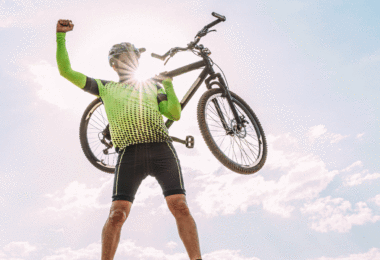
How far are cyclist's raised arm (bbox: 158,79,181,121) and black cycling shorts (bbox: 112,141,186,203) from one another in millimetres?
316

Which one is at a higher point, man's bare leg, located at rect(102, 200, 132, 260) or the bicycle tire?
the bicycle tire

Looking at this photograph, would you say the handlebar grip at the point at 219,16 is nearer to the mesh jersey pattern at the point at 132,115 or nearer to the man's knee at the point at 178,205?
the mesh jersey pattern at the point at 132,115

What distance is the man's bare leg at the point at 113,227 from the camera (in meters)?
2.65

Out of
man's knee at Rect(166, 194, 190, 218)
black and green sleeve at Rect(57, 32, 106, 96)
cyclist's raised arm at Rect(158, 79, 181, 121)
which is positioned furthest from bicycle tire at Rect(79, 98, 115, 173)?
man's knee at Rect(166, 194, 190, 218)

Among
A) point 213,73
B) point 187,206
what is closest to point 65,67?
point 187,206

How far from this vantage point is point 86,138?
5.46 metres

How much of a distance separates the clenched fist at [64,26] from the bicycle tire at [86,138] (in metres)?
2.30

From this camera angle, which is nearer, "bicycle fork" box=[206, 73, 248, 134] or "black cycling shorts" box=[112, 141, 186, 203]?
"black cycling shorts" box=[112, 141, 186, 203]

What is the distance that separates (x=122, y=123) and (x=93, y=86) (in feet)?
1.56

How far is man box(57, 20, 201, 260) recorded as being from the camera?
2758 mm

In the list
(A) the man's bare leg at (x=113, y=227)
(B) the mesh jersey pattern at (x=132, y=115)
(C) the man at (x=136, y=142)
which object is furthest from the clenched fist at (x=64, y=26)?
(A) the man's bare leg at (x=113, y=227)

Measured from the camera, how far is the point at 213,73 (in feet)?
16.5

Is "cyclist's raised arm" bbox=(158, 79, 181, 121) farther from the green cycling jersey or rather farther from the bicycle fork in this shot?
the bicycle fork

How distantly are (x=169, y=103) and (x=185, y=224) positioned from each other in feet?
3.74
